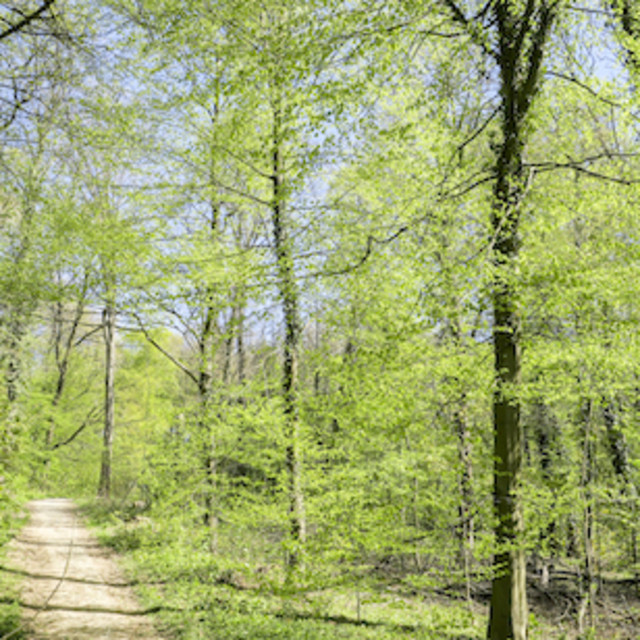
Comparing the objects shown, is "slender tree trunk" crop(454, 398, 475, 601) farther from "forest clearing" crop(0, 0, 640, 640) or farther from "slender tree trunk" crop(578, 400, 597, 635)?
"slender tree trunk" crop(578, 400, 597, 635)

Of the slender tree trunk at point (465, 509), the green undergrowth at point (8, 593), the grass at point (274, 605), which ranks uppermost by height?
the slender tree trunk at point (465, 509)

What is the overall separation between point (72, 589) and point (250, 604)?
2.50m

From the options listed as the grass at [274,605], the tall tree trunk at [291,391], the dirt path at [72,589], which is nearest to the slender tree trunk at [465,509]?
the grass at [274,605]

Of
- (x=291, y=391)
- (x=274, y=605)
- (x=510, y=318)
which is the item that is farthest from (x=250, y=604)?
(x=510, y=318)

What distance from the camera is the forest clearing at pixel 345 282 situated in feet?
Answer: 16.4

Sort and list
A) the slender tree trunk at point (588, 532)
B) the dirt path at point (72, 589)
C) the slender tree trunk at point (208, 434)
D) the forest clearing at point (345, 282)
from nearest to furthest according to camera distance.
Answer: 1. the forest clearing at point (345, 282)
2. the dirt path at point (72, 589)
3. the slender tree trunk at point (588, 532)
4. the slender tree trunk at point (208, 434)

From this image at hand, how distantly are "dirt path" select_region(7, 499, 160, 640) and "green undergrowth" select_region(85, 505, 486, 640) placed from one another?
32 cm

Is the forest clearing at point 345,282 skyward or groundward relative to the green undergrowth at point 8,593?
skyward

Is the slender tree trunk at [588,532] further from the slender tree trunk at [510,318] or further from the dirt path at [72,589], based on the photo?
the dirt path at [72,589]

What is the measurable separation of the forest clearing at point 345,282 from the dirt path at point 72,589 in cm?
6

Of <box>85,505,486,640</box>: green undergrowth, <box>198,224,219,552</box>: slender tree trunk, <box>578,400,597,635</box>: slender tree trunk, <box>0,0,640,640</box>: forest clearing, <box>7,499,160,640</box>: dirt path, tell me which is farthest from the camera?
<box>198,224,219,552</box>: slender tree trunk

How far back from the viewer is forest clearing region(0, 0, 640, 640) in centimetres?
498

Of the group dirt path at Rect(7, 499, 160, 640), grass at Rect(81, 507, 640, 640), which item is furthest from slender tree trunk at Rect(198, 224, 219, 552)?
dirt path at Rect(7, 499, 160, 640)

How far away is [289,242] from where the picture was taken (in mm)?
5141
